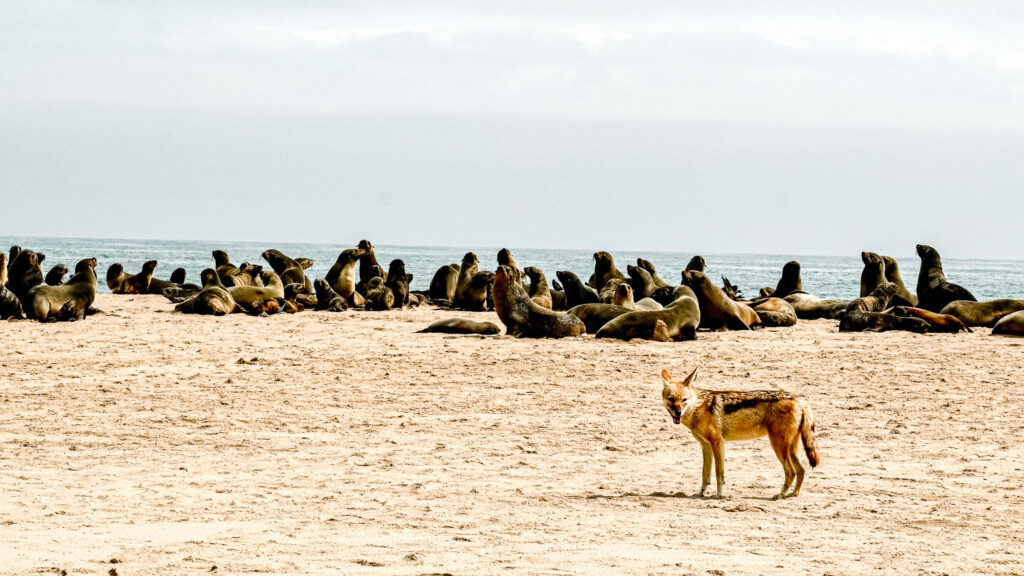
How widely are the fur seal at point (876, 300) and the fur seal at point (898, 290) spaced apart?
0.23 metres

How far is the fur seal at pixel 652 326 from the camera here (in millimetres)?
14930

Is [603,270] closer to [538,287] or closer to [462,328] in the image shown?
[538,287]

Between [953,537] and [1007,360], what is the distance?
8.55 metres

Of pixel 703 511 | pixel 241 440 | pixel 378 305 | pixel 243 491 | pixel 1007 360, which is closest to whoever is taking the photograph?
pixel 703 511

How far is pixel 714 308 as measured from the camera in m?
17.2

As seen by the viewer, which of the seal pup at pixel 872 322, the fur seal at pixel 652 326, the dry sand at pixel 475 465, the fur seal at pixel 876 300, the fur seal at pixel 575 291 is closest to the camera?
the dry sand at pixel 475 465

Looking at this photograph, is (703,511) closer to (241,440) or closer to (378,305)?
(241,440)

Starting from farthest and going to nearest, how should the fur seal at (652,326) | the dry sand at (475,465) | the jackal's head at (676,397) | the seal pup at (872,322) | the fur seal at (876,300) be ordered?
the fur seal at (876,300) → the seal pup at (872,322) → the fur seal at (652,326) → the jackal's head at (676,397) → the dry sand at (475,465)

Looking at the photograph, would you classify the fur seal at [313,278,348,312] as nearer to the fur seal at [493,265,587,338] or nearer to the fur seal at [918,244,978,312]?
the fur seal at [493,265,587,338]

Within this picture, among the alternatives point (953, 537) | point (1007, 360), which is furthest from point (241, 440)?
point (1007, 360)

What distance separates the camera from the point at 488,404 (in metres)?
9.53

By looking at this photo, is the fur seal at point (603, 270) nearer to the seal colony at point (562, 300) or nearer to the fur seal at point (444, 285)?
the seal colony at point (562, 300)

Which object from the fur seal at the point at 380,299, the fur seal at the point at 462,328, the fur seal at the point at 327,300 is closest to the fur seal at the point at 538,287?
the fur seal at the point at 380,299

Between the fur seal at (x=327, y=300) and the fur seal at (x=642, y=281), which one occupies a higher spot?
the fur seal at (x=642, y=281)
